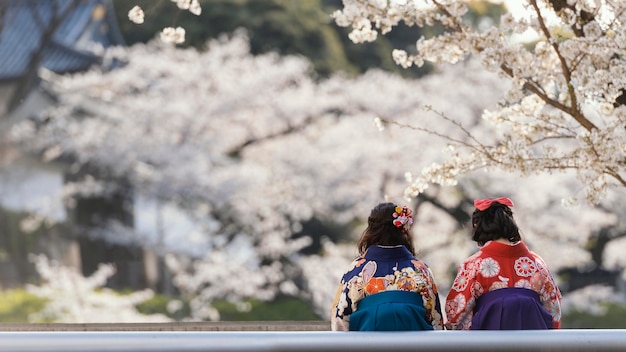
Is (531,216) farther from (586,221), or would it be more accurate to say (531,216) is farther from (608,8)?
(608,8)

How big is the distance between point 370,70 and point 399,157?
1587 mm

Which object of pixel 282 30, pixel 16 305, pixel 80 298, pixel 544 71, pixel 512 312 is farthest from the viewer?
pixel 282 30

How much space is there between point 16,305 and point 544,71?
31.3 ft

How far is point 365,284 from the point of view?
3.01 meters

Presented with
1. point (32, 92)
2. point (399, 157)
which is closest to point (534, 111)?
point (399, 157)

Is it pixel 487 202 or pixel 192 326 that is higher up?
pixel 487 202

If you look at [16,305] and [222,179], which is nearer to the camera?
[222,179]

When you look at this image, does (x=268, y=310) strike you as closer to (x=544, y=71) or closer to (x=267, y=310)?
(x=267, y=310)

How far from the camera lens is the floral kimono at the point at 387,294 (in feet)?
9.66

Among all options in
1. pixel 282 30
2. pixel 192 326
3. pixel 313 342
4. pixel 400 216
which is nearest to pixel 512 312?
pixel 400 216

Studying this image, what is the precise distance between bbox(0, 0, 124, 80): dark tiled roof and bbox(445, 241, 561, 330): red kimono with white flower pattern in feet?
31.5

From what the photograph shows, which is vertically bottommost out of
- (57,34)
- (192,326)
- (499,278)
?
(192,326)

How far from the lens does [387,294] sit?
2.98m

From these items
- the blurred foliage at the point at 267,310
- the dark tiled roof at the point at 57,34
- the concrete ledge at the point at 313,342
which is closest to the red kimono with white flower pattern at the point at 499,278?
the concrete ledge at the point at 313,342
